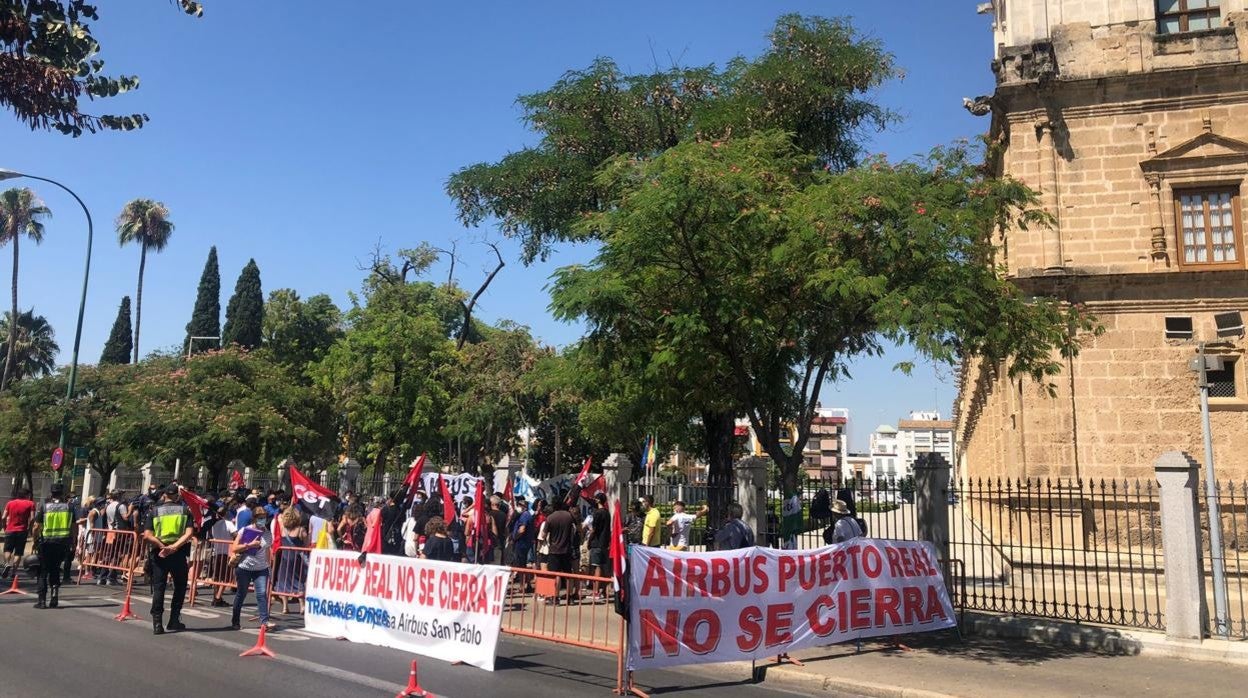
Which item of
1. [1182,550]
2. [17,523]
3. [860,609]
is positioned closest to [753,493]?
[860,609]

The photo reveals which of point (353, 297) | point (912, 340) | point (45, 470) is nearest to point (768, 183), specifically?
point (912, 340)

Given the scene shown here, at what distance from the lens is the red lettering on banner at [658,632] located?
325 inches

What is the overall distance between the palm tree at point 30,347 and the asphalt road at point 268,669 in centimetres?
6021

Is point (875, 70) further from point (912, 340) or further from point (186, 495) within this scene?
point (186, 495)

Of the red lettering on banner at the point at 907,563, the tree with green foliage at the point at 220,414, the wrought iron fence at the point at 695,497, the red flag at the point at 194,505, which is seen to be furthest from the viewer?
the tree with green foliage at the point at 220,414

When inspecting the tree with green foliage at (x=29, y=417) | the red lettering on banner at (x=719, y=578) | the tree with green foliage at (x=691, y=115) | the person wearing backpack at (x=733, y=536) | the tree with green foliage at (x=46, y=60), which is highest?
the tree with green foliage at (x=691, y=115)

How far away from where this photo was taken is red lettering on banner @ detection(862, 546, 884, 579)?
1038 centimetres

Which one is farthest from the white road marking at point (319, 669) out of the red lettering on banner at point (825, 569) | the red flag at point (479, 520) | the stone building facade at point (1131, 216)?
the stone building facade at point (1131, 216)

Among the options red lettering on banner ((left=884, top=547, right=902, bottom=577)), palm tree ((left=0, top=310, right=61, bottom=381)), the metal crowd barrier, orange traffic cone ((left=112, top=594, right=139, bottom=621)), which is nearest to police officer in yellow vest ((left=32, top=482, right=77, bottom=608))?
orange traffic cone ((left=112, top=594, right=139, bottom=621))

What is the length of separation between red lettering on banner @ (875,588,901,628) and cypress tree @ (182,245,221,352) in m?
58.4

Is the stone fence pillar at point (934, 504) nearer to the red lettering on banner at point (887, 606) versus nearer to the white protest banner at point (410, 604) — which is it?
the red lettering on banner at point (887, 606)

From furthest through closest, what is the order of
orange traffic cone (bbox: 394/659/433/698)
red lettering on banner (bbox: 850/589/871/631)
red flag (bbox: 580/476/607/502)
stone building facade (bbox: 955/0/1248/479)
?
1. stone building facade (bbox: 955/0/1248/479)
2. red flag (bbox: 580/476/607/502)
3. red lettering on banner (bbox: 850/589/871/631)
4. orange traffic cone (bbox: 394/659/433/698)

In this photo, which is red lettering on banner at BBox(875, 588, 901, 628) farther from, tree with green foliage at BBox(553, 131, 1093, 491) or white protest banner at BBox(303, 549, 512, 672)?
white protest banner at BBox(303, 549, 512, 672)

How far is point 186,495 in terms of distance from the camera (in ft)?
40.5
